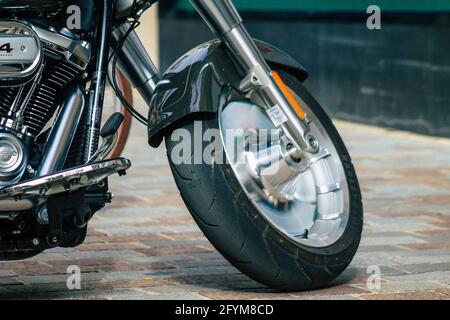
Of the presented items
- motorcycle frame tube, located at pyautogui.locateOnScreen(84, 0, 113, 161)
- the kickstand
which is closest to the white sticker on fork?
motorcycle frame tube, located at pyautogui.locateOnScreen(84, 0, 113, 161)

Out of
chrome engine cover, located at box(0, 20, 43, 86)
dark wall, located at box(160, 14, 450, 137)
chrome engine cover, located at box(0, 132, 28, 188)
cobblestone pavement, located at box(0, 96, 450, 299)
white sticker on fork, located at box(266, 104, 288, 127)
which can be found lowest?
cobblestone pavement, located at box(0, 96, 450, 299)

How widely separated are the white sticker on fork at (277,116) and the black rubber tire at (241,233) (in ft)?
0.98

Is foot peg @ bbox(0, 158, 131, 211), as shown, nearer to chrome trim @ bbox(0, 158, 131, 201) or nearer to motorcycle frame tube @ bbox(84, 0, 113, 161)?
chrome trim @ bbox(0, 158, 131, 201)

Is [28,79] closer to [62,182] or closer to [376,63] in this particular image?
[62,182]

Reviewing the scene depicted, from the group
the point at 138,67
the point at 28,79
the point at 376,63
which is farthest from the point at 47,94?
the point at 376,63

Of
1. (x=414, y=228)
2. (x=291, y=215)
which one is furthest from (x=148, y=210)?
(x=291, y=215)

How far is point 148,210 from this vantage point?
21.4 feet

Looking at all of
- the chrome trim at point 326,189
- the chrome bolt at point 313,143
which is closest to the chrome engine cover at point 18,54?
the chrome bolt at point 313,143

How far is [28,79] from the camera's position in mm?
4141

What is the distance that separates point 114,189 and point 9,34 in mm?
3212

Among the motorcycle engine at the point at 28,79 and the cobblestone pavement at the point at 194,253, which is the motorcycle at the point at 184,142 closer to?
the motorcycle engine at the point at 28,79

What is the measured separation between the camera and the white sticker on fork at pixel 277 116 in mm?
4543

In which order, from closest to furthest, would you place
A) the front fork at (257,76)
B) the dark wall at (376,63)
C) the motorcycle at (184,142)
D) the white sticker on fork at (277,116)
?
1. the motorcycle at (184,142)
2. the front fork at (257,76)
3. the white sticker on fork at (277,116)
4. the dark wall at (376,63)

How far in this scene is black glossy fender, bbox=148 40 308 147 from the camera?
14.1ft
